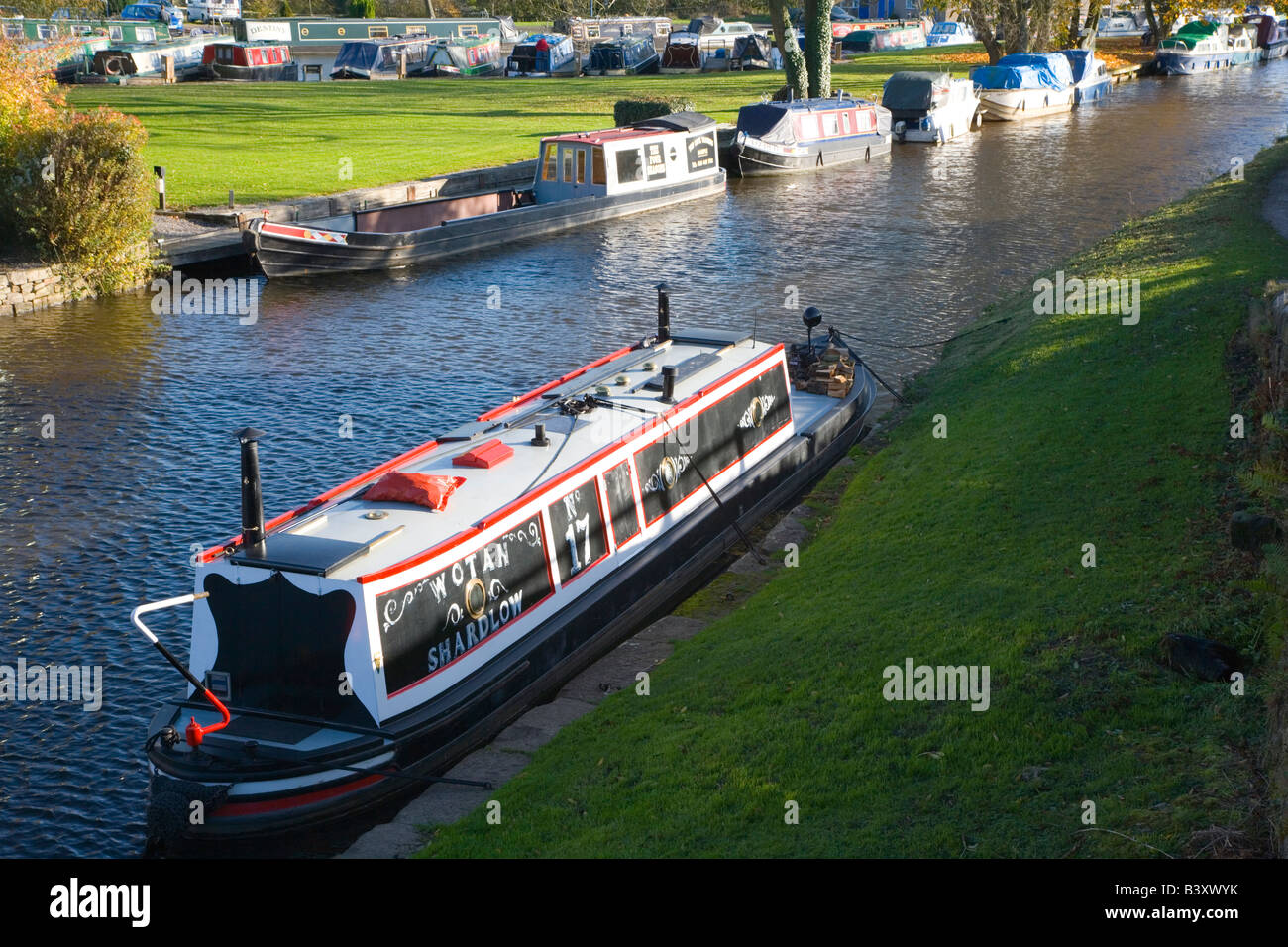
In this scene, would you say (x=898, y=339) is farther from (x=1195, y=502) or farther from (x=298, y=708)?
(x=298, y=708)

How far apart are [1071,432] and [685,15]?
307ft

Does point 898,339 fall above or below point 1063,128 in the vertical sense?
below

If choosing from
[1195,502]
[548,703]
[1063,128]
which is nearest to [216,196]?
[548,703]

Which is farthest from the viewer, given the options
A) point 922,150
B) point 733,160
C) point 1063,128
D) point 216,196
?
point 1063,128

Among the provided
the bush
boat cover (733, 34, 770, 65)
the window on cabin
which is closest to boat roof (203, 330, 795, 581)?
the window on cabin

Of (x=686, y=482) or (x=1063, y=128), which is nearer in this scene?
(x=686, y=482)

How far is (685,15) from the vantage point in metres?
101

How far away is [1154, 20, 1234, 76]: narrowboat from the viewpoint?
2995 inches

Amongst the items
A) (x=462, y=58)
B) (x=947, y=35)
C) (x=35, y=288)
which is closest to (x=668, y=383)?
(x=35, y=288)

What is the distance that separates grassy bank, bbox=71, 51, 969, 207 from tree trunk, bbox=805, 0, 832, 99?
3683mm

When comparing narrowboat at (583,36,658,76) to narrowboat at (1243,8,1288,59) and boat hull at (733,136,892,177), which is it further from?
narrowboat at (1243,8,1288,59)

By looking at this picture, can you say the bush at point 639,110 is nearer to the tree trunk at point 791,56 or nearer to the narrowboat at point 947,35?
the tree trunk at point 791,56

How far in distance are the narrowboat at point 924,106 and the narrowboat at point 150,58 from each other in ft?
118

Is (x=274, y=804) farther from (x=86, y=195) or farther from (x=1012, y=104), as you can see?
(x=1012, y=104)
